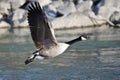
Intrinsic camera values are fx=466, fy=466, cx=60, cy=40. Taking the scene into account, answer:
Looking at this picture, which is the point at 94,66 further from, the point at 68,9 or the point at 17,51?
the point at 68,9

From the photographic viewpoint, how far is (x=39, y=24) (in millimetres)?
10344

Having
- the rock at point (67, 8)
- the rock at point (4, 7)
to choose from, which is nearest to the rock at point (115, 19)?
the rock at point (67, 8)

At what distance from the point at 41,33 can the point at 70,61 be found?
5894 mm

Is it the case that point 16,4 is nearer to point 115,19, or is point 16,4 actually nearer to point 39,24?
point 115,19

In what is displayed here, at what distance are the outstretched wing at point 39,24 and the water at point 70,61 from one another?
3.04 metres

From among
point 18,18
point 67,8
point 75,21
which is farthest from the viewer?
point 67,8

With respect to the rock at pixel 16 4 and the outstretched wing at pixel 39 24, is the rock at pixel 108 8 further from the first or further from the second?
the outstretched wing at pixel 39 24

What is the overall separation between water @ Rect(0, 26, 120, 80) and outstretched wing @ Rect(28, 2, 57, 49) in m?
3.04

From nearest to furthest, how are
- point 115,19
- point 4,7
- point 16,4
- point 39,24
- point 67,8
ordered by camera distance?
point 39,24
point 115,19
point 67,8
point 16,4
point 4,7

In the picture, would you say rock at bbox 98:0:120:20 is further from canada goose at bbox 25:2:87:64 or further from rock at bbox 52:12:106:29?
canada goose at bbox 25:2:87:64

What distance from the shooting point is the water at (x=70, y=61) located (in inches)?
540

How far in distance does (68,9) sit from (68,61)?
12512 millimetres

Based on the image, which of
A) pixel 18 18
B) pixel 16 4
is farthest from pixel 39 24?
pixel 16 4

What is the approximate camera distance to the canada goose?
33.7 feet
